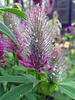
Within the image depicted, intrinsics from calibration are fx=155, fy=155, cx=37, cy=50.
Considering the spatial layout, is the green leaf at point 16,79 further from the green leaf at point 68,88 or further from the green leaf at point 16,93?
the green leaf at point 68,88

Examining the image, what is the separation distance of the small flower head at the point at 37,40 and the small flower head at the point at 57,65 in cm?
6

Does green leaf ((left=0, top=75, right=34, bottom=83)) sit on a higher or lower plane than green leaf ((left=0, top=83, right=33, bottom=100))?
higher

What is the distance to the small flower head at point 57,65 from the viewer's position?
2.58 feet

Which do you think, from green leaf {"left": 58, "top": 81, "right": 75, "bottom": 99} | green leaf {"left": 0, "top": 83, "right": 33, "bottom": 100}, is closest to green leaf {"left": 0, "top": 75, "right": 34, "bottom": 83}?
green leaf {"left": 0, "top": 83, "right": 33, "bottom": 100}

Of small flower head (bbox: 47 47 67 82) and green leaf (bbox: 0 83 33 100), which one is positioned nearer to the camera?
green leaf (bbox: 0 83 33 100)

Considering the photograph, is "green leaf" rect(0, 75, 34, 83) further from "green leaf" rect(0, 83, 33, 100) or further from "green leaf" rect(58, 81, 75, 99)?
"green leaf" rect(58, 81, 75, 99)

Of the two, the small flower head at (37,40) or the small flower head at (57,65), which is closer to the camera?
the small flower head at (37,40)

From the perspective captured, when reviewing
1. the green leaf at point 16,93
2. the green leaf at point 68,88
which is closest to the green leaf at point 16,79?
the green leaf at point 16,93

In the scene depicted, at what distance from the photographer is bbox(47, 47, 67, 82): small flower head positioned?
79 centimetres

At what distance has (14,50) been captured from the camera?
892 mm

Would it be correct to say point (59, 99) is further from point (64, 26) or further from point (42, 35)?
point (64, 26)

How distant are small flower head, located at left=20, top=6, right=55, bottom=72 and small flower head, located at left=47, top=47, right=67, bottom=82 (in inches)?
2.5

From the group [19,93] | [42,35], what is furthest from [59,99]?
[42,35]

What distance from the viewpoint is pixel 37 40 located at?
0.70 meters
